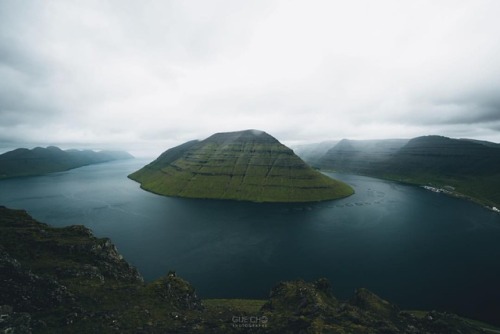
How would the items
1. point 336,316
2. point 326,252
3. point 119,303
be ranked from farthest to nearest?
1. point 326,252
2. point 336,316
3. point 119,303

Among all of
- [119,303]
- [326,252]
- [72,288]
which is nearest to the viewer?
[119,303]

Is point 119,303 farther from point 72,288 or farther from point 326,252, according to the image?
point 326,252

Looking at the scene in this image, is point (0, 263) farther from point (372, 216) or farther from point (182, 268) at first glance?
point (372, 216)

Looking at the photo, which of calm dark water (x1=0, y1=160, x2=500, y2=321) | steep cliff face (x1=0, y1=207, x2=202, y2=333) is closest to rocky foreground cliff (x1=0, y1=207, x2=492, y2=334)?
steep cliff face (x1=0, y1=207, x2=202, y2=333)

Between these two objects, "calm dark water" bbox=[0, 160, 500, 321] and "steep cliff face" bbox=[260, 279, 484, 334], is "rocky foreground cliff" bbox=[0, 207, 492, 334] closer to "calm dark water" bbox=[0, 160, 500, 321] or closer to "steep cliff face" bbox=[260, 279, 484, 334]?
"steep cliff face" bbox=[260, 279, 484, 334]

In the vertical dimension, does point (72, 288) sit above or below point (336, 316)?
above

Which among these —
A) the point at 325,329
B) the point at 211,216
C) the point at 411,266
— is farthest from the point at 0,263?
the point at 211,216

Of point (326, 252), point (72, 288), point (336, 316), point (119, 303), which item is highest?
point (72, 288)

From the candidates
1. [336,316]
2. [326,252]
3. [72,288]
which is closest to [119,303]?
[72,288]
